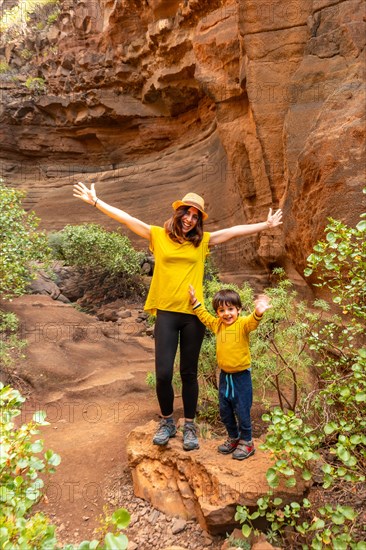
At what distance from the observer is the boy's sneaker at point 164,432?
3.18 metres

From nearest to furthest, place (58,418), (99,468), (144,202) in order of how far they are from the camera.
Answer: (99,468) → (58,418) → (144,202)

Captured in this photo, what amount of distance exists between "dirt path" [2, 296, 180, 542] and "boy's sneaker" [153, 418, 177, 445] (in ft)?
2.21

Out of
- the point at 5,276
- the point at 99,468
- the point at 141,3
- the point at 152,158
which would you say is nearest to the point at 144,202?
the point at 152,158

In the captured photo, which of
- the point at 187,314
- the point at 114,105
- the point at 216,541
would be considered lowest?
the point at 216,541

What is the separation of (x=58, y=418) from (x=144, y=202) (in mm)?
9672

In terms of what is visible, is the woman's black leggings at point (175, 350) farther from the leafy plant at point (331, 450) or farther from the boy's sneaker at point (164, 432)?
the leafy plant at point (331, 450)

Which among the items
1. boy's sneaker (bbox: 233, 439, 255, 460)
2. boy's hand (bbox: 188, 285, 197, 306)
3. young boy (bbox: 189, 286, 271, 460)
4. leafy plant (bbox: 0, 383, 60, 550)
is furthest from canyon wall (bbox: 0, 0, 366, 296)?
leafy plant (bbox: 0, 383, 60, 550)

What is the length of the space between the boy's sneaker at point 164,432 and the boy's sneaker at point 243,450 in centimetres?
54

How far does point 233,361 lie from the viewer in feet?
9.68

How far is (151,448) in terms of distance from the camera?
3.39m

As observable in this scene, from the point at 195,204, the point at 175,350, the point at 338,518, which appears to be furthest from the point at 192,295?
the point at 338,518

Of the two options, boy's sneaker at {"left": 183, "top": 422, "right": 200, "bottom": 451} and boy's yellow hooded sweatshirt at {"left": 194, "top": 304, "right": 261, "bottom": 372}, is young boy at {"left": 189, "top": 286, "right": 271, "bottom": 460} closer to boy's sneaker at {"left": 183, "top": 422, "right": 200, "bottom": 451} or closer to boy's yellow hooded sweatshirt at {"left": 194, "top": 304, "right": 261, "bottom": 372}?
boy's yellow hooded sweatshirt at {"left": 194, "top": 304, "right": 261, "bottom": 372}

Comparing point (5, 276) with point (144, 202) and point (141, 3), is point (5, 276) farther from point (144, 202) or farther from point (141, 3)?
point (141, 3)

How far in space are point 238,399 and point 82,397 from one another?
3200mm
